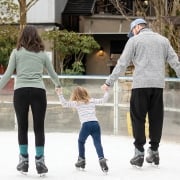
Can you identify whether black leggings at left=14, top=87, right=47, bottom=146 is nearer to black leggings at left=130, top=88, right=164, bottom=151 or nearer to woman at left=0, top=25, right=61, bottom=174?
woman at left=0, top=25, right=61, bottom=174

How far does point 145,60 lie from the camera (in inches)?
245

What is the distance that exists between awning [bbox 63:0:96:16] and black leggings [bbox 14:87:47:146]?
18.2 m

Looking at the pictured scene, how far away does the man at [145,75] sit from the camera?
621 centimetres

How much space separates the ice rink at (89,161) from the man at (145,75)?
0.28 metres

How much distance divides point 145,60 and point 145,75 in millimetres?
179

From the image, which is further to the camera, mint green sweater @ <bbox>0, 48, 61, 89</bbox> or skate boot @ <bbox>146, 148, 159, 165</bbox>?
skate boot @ <bbox>146, 148, 159, 165</bbox>

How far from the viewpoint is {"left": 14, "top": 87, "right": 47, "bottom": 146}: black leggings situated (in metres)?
5.91

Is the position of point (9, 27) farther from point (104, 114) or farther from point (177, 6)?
point (104, 114)

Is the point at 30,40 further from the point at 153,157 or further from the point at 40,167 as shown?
the point at 153,157

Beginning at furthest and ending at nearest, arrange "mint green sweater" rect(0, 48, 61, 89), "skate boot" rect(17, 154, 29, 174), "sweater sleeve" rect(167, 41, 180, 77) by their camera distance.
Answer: "sweater sleeve" rect(167, 41, 180, 77), "skate boot" rect(17, 154, 29, 174), "mint green sweater" rect(0, 48, 61, 89)

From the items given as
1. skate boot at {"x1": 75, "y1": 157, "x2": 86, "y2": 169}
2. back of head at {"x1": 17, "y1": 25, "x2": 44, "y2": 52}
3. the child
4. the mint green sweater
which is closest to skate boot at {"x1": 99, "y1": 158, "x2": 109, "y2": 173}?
the child

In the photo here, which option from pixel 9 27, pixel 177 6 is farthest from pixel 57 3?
pixel 177 6

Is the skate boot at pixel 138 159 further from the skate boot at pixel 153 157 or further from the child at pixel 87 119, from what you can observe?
the child at pixel 87 119

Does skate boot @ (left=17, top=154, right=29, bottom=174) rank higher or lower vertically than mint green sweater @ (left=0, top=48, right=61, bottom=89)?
lower
